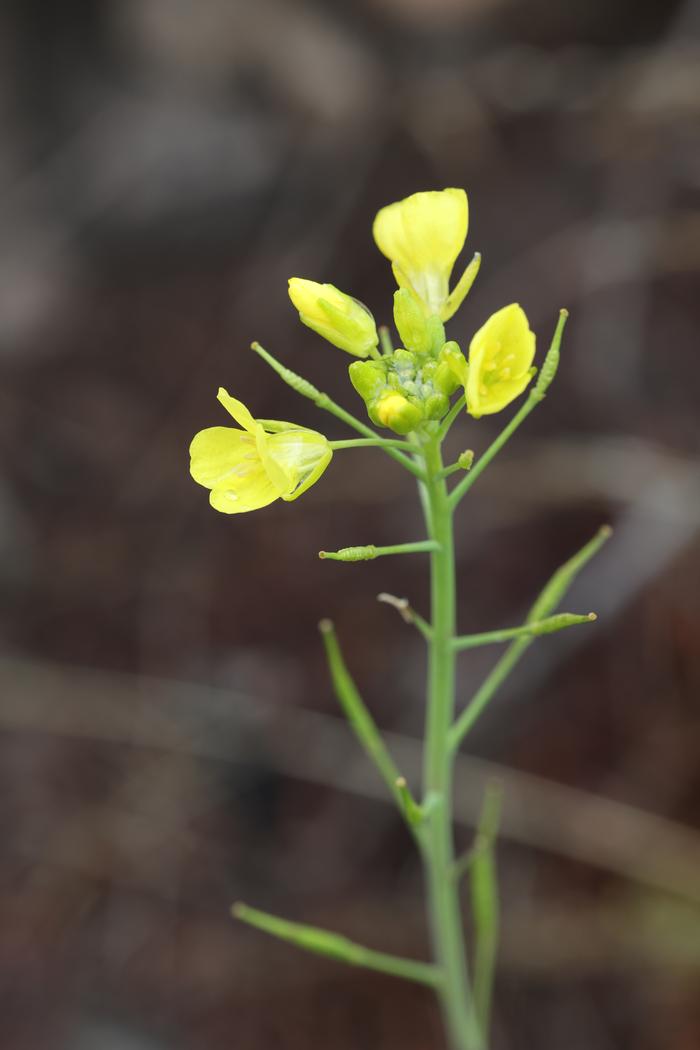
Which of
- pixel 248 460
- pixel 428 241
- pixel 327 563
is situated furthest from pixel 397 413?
pixel 327 563

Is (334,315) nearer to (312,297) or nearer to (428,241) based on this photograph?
(312,297)

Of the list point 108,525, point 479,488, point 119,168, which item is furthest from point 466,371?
point 119,168

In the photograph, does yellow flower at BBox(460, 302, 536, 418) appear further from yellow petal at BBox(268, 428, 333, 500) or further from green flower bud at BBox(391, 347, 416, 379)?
yellow petal at BBox(268, 428, 333, 500)

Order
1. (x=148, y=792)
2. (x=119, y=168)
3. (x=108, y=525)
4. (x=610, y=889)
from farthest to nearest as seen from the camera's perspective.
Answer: (x=119, y=168) → (x=108, y=525) → (x=148, y=792) → (x=610, y=889)

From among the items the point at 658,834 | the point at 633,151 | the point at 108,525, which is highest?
the point at 633,151

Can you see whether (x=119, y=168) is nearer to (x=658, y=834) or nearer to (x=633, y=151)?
(x=633, y=151)

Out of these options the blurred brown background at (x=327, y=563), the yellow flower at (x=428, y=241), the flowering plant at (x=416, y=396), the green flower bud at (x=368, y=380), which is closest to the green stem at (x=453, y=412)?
the flowering plant at (x=416, y=396)

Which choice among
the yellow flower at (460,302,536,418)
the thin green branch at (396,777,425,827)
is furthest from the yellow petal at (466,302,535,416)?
the thin green branch at (396,777,425,827)
